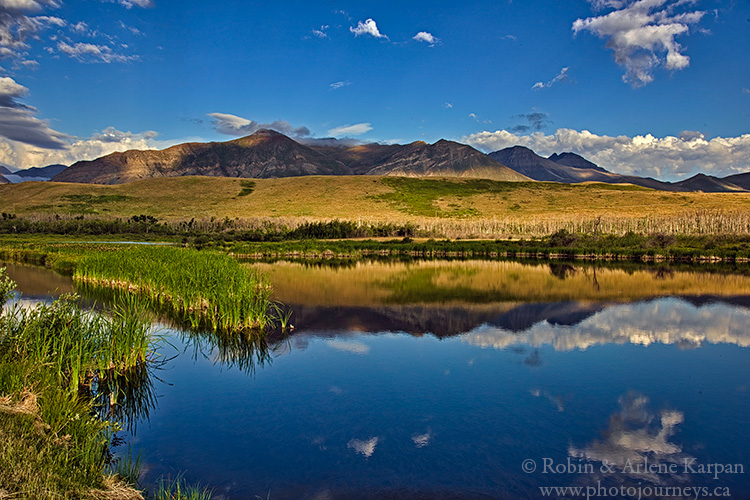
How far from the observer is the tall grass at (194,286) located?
14.9m

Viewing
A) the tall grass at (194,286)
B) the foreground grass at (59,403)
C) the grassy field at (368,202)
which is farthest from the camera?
the grassy field at (368,202)

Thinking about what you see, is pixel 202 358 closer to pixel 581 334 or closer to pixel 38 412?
pixel 38 412

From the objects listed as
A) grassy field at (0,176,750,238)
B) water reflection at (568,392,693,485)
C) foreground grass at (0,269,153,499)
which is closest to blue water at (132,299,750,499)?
water reflection at (568,392,693,485)

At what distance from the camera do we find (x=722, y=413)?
29.7 feet

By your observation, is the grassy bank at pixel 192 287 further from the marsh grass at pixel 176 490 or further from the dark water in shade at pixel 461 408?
the marsh grass at pixel 176 490

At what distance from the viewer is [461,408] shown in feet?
30.1

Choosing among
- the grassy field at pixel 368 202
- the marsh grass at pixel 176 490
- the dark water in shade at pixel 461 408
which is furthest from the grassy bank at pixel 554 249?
the marsh grass at pixel 176 490

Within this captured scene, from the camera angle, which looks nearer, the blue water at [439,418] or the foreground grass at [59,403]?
the foreground grass at [59,403]

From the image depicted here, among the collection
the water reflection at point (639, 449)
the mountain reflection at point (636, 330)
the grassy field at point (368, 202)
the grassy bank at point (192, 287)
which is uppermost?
the grassy field at point (368, 202)

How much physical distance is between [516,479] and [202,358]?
8699mm

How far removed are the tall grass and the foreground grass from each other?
3613mm

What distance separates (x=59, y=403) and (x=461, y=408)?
6.48 m

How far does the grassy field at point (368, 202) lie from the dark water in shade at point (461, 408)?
45984 mm

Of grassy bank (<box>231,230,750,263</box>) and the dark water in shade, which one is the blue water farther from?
grassy bank (<box>231,230,750,263</box>)
